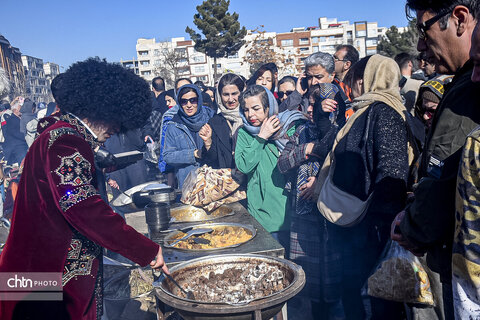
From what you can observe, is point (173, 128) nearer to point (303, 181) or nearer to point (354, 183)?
point (303, 181)

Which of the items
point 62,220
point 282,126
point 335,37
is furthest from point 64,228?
point 335,37

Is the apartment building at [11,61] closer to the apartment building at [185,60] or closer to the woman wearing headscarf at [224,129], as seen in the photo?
the apartment building at [185,60]

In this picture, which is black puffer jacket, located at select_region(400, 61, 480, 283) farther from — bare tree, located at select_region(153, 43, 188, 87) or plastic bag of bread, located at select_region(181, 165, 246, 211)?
bare tree, located at select_region(153, 43, 188, 87)

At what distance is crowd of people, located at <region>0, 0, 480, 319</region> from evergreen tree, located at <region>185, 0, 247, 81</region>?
89.8 feet

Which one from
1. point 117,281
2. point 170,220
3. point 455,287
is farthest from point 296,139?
point 455,287

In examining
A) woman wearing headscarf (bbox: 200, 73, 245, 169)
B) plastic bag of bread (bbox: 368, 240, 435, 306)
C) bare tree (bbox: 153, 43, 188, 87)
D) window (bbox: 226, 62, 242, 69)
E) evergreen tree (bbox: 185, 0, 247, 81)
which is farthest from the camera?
window (bbox: 226, 62, 242, 69)

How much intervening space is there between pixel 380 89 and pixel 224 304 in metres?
1.80

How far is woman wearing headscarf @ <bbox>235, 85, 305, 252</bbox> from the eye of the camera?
347 cm

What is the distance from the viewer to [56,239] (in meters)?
1.79

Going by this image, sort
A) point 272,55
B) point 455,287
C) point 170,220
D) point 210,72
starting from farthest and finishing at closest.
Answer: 1. point 210,72
2. point 272,55
3. point 170,220
4. point 455,287

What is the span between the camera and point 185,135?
183 inches

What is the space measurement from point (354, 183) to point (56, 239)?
1.89 metres

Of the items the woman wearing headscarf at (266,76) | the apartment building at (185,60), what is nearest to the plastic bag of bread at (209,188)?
the woman wearing headscarf at (266,76)

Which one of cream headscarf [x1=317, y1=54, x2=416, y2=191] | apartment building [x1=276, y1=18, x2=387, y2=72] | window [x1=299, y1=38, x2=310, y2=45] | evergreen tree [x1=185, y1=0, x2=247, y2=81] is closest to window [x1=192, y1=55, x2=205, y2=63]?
apartment building [x1=276, y1=18, x2=387, y2=72]
